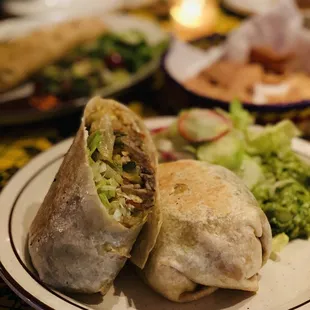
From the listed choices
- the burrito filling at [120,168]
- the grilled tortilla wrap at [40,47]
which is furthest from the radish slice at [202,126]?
the grilled tortilla wrap at [40,47]

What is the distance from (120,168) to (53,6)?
12.4ft

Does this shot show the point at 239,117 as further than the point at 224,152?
Yes

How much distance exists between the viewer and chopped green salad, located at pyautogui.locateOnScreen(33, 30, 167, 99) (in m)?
3.38

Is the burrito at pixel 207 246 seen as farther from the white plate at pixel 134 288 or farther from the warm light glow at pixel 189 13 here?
the warm light glow at pixel 189 13

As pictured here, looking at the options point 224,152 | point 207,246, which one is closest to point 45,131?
point 224,152

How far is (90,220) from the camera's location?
5.35ft

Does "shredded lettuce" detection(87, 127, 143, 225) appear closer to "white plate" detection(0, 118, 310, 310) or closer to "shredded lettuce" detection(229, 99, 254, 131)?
"white plate" detection(0, 118, 310, 310)

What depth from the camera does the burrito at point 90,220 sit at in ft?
5.39

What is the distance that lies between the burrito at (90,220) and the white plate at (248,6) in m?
3.45

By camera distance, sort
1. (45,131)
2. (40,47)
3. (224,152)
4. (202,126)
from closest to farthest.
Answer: (224,152)
(202,126)
(45,131)
(40,47)

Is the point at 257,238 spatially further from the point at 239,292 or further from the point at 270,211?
the point at 270,211

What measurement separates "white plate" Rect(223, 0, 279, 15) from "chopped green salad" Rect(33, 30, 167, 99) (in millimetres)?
1243

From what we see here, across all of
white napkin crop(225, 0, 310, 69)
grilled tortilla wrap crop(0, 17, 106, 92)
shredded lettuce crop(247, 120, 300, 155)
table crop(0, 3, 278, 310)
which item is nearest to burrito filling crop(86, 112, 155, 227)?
shredded lettuce crop(247, 120, 300, 155)

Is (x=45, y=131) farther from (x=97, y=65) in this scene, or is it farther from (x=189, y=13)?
(x=189, y=13)
